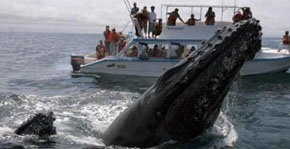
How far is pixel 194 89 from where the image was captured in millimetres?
5730

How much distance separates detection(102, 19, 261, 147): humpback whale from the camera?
18.6 ft

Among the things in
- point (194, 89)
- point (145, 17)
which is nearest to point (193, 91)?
point (194, 89)

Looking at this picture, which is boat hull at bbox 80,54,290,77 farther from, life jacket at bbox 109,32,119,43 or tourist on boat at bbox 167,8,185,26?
life jacket at bbox 109,32,119,43

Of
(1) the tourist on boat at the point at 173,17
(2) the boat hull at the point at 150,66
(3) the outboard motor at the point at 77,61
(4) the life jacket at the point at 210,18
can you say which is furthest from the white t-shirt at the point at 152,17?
(3) the outboard motor at the point at 77,61

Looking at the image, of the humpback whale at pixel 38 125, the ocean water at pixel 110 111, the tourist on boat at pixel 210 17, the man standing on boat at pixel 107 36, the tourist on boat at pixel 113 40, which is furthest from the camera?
the man standing on boat at pixel 107 36

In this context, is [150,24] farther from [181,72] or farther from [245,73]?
[181,72]

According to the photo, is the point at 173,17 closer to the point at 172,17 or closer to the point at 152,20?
the point at 172,17

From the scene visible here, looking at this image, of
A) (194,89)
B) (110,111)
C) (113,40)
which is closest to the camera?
(194,89)

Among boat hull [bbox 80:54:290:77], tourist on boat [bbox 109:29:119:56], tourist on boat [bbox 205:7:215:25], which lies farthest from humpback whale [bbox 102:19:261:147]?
tourist on boat [bbox 109:29:119:56]

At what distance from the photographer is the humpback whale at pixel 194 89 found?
224 inches

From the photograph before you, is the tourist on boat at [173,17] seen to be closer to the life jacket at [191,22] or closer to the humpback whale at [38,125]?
the life jacket at [191,22]

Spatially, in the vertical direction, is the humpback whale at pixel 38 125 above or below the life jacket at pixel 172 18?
below

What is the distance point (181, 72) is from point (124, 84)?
1679 cm

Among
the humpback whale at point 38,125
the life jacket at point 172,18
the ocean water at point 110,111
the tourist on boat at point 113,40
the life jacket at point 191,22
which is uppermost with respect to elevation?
the life jacket at point 172,18
